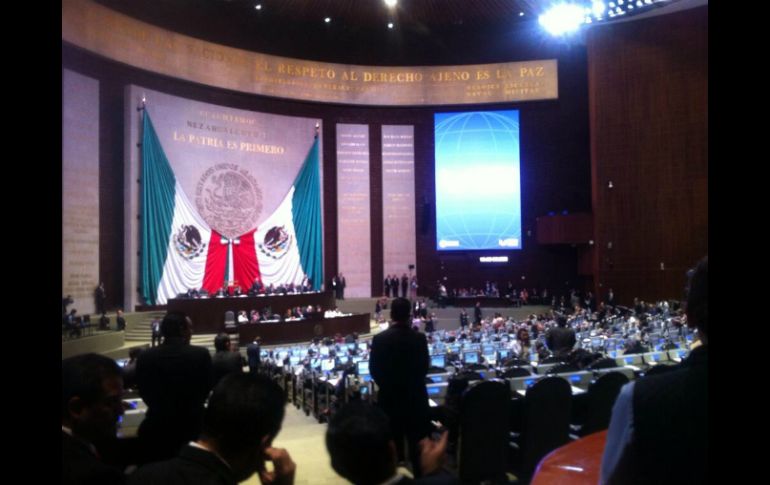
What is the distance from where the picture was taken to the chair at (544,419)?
421 centimetres

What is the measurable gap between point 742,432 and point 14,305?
1.76m

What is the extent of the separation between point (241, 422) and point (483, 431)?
287 cm

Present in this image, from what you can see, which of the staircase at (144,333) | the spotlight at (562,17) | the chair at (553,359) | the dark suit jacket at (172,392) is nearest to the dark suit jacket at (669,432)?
the dark suit jacket at (172,392)

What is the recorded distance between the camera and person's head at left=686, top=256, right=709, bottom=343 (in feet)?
4.63

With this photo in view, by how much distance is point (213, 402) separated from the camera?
1581 millimetres

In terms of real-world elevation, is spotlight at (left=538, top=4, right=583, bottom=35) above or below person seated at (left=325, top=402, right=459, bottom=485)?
above

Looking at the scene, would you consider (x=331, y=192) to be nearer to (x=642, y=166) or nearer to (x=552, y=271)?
(x=552, y=271)

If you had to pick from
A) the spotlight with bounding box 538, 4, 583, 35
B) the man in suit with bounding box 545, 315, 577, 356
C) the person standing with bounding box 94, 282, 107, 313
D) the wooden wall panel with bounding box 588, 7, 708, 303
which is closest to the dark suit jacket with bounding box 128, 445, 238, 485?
the man in suit with bounding box 545, 315, 577, 356

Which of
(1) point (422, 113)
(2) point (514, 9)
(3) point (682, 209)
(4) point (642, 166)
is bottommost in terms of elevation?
(3) point (682, 209)

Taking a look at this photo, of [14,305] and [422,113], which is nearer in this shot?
[14,305]

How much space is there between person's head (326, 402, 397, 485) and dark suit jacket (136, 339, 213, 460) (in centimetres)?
167

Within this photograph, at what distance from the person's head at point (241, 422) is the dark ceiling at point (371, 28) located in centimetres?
1998

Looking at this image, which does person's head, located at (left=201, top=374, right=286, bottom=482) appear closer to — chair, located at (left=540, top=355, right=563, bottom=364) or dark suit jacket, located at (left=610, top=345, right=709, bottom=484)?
dark suit jacket, located at (left=610, top=345, right=709, bottom=484)

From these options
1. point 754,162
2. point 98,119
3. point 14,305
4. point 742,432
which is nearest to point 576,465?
point 742,432
